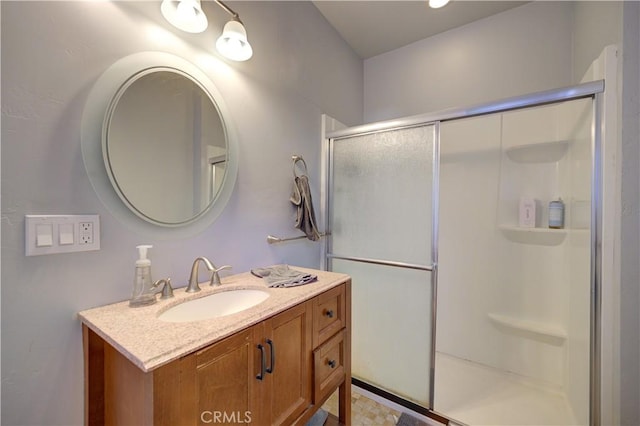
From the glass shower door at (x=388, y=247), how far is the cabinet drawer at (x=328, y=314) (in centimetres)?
60

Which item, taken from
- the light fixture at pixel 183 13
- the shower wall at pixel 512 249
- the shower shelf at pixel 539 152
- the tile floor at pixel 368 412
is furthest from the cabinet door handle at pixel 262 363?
the shower shelf at pixel 539 152

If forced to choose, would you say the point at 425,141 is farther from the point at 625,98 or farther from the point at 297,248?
the point at 297,248

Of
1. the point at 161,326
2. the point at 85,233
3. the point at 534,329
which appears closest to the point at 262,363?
the point at 161,326

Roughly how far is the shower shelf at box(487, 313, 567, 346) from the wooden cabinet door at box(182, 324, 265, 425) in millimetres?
1966

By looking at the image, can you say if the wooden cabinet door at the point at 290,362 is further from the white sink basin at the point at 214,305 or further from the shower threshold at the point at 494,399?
the shower threshold at the point at 494,399

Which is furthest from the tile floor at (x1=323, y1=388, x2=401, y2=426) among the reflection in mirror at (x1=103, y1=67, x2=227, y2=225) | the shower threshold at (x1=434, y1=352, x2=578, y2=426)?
the reflection in mirror at (x1=103, y1=67, x2=227, y2=225)

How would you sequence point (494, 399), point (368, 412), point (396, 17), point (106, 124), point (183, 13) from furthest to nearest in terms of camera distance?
point (396, 17) → point (494, 399) → point (368, 412) → point (183, 13) → point (106, 124)

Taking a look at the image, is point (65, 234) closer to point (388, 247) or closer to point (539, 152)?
point (388, 247)

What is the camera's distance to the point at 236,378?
0.71 m

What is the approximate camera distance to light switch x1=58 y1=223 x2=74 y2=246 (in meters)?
0.74

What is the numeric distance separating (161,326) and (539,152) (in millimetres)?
2466

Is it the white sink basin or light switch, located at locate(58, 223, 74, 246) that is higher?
light switch, located at locate(58, 223, 74, 246)

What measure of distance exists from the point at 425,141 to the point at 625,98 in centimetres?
78

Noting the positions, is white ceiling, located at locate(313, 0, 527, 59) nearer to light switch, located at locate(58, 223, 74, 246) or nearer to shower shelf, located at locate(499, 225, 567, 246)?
shower shelf, located at locate(499, 225, 567, 246)
